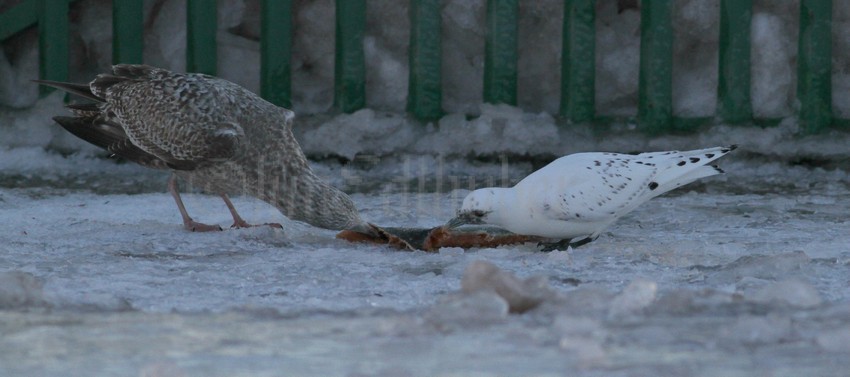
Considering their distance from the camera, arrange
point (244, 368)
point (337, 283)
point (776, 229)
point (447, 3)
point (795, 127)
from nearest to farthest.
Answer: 1. point (244, 368)
2. point (337, 283)
3. point (776, 229)
4. point (795, 127)
5. point (447, 3)

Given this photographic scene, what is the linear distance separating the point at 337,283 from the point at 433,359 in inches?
55.4

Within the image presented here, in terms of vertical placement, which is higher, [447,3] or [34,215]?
[447,3]

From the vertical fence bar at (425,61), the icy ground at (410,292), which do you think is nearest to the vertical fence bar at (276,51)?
the vertical fence bar at (425,61)

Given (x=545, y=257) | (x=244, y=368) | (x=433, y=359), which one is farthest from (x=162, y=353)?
(x=545, y=257)

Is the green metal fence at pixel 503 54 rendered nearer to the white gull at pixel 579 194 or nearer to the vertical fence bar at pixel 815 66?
the vertical fence bar at pixel 815 66

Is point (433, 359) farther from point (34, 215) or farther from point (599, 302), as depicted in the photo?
point (34, 215)

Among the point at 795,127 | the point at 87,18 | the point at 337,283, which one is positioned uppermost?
the point at 87,18

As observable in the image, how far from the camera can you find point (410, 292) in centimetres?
423

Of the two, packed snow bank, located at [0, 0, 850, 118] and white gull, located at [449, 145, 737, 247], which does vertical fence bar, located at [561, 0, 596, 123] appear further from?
white gull, located at [449, 145, 737, 247]

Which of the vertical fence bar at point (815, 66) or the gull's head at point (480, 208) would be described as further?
the vertical fence bar at point (815, 66)

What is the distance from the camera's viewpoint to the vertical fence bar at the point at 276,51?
791 centimetres

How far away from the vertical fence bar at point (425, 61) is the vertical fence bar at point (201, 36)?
1201 mm

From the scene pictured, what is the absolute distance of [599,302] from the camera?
3.62 meters

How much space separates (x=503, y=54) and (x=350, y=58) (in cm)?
91
